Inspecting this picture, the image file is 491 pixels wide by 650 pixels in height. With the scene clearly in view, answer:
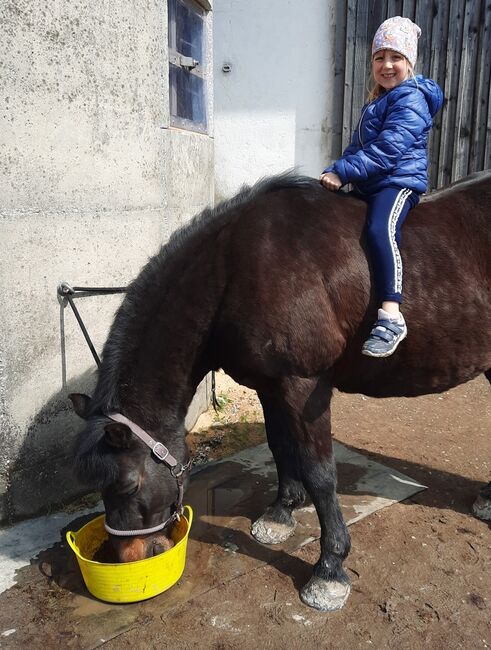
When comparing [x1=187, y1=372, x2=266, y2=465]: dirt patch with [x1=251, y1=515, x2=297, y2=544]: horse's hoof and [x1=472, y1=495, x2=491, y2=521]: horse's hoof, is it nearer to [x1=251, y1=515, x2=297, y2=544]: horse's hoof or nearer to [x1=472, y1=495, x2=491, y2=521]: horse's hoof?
[x1=251, y1=515, x2=297, y2=544]: horse's hoof

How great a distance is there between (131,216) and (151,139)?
0.52m

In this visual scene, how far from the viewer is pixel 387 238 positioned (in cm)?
263

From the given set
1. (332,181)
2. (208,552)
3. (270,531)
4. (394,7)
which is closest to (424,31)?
(394,7)

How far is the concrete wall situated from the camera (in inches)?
117

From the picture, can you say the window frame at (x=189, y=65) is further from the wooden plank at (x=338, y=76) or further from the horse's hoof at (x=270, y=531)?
the horse's hoof at (x=270, y=531)

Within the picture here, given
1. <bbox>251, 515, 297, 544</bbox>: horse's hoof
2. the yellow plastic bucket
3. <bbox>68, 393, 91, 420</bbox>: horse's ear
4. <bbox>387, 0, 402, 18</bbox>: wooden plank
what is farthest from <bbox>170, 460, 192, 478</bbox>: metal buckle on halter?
<bbox>387, 0, 402, 18</bbox>: wooden plank

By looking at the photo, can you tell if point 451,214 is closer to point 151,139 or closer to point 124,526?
point 151,139

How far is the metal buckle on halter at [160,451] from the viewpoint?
102 inches

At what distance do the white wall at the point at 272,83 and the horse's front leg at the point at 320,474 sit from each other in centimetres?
500

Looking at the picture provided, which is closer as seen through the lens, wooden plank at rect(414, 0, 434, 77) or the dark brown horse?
the dark brown horse

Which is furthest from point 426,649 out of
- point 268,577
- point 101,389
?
point 101,389

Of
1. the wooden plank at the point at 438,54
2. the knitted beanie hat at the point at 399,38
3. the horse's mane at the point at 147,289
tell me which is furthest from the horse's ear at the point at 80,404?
the wooden plank at the point at 438,54

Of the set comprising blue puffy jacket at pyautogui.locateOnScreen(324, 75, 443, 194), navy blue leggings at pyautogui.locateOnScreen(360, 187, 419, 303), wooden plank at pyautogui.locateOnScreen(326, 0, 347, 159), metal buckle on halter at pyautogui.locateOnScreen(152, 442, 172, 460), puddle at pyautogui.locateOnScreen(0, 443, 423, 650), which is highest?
wooden plank at pyautogui.locateOnScreen(326, 0, 347, 159)

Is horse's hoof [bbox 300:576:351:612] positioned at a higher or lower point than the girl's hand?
lower
